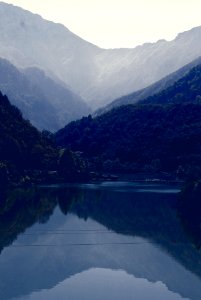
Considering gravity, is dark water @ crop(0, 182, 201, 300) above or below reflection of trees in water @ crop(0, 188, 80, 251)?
below

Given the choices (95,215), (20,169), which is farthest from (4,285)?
(20,169)

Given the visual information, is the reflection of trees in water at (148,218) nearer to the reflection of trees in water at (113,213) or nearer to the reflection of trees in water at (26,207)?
the reflection of trees in water at (113,213)

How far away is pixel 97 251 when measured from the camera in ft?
255

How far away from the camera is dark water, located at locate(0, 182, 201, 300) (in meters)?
58.9

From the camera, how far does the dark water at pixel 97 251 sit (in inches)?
2318

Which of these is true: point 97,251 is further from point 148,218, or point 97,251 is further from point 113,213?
point 113,213

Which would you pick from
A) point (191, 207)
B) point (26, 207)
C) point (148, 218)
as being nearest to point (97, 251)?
point (148, 218)

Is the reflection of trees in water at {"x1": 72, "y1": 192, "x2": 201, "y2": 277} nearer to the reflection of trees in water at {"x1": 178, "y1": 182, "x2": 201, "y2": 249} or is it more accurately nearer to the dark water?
the dark water

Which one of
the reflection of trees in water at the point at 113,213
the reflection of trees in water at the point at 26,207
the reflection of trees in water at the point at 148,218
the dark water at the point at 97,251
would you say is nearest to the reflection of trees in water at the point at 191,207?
the reflection of trees in water at the point at 113,213

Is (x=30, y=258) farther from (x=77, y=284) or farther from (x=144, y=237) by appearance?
(x=144, y=237)

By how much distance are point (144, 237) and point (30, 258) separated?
21805 mm

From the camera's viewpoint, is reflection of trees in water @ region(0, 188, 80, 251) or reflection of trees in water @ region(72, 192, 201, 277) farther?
reflection of trees in water @ region(0, 188, 80, 251)

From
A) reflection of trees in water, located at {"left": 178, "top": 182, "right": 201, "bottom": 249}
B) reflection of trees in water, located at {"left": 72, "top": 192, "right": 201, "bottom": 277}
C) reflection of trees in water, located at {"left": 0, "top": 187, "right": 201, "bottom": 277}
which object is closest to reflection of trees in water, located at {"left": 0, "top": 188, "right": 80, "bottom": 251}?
reflection of trees in water, located at {"left": 0, "top": 187, "right": 201, "bottom": 277}

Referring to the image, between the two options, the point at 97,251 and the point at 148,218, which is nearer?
the point at 97,251
